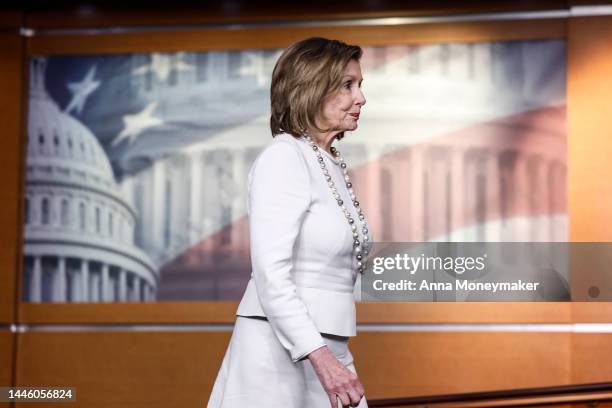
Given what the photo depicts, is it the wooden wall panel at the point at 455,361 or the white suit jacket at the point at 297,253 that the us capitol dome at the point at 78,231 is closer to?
the wooden wall panel at the point at 455,361

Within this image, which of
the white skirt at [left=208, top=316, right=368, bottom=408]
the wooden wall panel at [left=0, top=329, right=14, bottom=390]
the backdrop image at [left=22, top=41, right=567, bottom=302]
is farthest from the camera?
the wooden wall panel at [left=0, top=329, right=14, bottom=390]

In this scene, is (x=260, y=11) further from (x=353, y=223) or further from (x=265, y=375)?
(x=265, y=375)

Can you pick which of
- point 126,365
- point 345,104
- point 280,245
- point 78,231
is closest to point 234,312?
point 126,365

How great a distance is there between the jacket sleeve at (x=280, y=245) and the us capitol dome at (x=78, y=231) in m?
2.65

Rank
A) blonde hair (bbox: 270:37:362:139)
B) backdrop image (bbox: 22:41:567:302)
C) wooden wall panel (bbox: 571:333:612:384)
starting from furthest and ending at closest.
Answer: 1. backdrop image (bbox: 22:41:567:302)
2. wooden wall panel (bbox: 571:333:612:384)
3. blonde hair (bbox: 270:37:362:139)

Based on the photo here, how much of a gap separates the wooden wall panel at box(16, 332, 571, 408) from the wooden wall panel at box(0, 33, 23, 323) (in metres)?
0.24

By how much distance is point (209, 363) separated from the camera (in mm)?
4188

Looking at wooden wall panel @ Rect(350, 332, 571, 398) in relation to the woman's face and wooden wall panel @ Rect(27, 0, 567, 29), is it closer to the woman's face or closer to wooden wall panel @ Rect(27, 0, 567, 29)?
wooden wall panel @ Rect(27, 0, 567, 29)

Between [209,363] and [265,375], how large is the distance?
2.51m

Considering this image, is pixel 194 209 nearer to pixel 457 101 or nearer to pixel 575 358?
pixel 457 101

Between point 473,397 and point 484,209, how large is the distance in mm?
884

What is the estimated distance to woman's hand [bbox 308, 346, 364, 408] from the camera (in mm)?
1603

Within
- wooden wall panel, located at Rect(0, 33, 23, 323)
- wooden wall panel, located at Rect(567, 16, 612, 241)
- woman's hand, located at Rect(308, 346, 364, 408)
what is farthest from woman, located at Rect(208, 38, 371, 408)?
wooden wall panel, located at Rect(0, 33, 23, 323)

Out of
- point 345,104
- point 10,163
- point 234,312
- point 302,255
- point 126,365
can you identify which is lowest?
point 126,365
